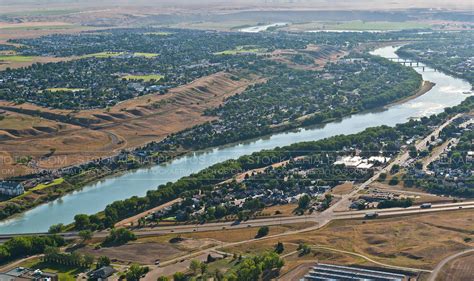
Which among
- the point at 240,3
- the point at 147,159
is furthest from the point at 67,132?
the point at 240,3

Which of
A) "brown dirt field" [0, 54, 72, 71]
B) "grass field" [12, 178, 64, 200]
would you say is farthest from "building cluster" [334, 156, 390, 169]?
"brown dirt field" [0, 54, 72, 71]

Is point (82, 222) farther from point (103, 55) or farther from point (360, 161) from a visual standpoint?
point (103, 55)

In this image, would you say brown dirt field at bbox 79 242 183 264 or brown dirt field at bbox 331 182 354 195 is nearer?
brown dirt field at bbox 79 242 183 264

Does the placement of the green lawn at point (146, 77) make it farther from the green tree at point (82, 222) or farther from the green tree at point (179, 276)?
the green tree at point (179, 276)

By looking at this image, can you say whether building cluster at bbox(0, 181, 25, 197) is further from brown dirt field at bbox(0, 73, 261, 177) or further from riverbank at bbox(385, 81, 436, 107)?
riverbank at bbox(385, 81, 436, 107)

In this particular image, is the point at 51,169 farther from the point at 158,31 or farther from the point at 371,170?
the point at 158,31

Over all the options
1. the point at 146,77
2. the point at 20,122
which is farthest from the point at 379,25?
the point at 20,122
